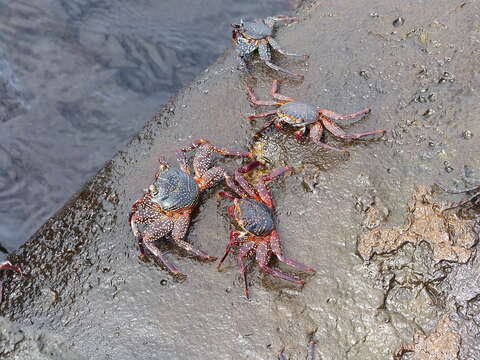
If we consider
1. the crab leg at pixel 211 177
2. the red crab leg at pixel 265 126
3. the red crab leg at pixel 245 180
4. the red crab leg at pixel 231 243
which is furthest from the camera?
the red crab leg at pixel 265 126

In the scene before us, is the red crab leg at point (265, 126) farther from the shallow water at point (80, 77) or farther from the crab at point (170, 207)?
the shallow water at point (80, 77)

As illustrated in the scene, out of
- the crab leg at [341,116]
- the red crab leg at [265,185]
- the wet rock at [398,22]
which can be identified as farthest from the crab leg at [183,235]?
the wet rock at [398,22]

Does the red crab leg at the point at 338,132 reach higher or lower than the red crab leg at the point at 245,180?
higher

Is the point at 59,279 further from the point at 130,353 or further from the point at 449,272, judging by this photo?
the point at 449,272

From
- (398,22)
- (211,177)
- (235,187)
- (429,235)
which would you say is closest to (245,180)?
(235,187)

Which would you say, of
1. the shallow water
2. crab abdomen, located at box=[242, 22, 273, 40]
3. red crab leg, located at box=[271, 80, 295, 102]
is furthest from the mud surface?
the shallow water

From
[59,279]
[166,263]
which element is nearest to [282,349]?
[166,263]

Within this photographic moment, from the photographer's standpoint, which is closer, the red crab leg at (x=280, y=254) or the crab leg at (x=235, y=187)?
the red crab leg at (x=280, y=254)
